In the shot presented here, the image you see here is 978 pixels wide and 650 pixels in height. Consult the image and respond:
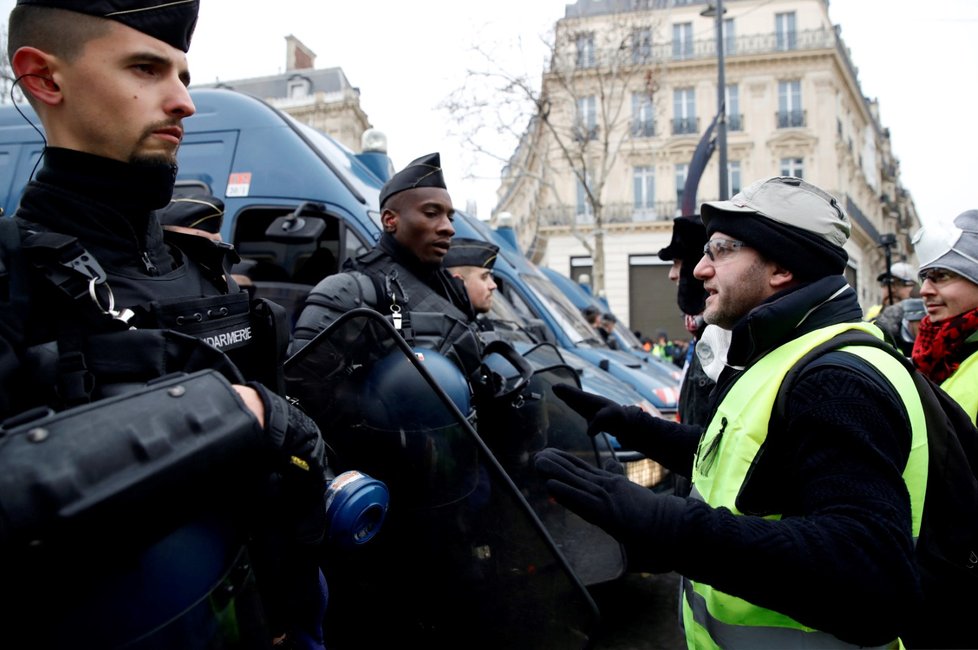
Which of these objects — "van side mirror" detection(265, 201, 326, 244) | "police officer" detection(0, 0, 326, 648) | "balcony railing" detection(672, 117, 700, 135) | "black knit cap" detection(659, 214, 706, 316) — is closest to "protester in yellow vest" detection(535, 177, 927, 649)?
"police officer" detection(0, 0, 326, 648)

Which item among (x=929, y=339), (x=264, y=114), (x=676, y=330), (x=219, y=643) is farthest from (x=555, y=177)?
(x=219, y=643)

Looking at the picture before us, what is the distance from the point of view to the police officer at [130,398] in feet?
2.76

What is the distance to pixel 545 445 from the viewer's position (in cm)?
245

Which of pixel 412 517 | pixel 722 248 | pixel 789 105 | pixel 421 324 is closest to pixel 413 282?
pixel 421 324

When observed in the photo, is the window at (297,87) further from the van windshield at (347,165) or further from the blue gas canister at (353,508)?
the blue gas canister at (353,508)

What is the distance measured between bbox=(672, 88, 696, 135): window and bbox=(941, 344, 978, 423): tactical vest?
28.4m

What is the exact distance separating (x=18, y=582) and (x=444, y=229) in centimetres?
249

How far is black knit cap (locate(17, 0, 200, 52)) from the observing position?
116 cm

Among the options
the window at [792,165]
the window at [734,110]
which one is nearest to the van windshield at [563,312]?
the window at [792,165]

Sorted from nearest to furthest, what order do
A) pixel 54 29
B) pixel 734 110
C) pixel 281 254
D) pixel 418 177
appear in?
pixel 54 29 → pixel 418 177 → pixel 281 254 → pixel 734 110

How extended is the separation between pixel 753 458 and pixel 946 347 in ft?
5.79

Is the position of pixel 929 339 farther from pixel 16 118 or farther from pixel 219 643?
pixel 16 118

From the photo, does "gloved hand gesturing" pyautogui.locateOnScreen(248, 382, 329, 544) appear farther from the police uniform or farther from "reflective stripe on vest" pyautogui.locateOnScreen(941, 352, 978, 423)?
the police uniform

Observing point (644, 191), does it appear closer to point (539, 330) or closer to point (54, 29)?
point (539, 330)
